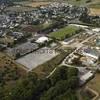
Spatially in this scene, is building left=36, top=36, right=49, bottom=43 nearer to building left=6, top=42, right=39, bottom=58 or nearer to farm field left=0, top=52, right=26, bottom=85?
building left=6, top=42, right=39, bottom=58

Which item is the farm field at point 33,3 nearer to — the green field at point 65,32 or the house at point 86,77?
the green field at point 65,32

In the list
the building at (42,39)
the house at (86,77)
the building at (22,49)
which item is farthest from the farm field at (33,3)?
the house at (86,77)

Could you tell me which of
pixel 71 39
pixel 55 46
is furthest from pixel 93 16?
pixel 55 46

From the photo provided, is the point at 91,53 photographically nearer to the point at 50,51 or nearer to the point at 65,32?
the point at 50,51

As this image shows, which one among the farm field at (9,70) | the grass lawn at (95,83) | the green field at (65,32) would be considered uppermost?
the green field at (65,32)

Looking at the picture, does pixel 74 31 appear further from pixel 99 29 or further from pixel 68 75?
pixel 68 75

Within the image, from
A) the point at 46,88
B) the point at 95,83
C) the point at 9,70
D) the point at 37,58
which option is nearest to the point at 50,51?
the point at 37,58

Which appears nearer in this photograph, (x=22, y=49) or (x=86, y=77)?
(x=86, y=77)
